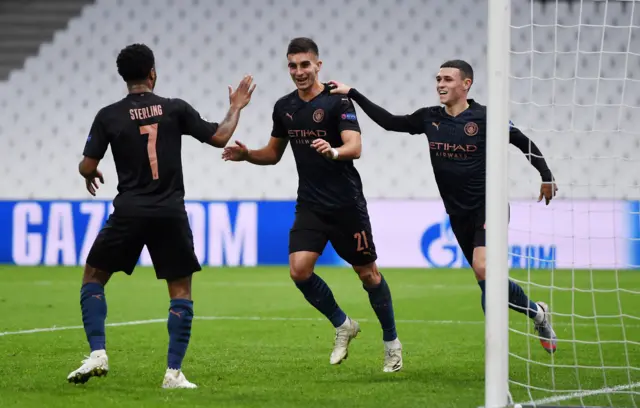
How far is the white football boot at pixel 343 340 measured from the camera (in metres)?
6.98

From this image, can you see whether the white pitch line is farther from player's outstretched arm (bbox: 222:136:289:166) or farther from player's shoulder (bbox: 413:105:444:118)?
player's outstretched arm (bbox: 222:136:289:166)

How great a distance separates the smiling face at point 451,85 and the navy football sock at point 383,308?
48.1 inches

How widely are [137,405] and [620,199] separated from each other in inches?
494

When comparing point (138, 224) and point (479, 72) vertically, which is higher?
point (479, 72)

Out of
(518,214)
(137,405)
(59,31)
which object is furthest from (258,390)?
(59,31)

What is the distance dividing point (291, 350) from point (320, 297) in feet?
2.72

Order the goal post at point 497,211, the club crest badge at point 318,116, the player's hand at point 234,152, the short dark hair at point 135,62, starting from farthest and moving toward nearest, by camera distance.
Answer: the club crest badge at point 318,116 → the player's hand at point 234,152 → the short dark hair at point 135,62 → the goal post at point 497,211

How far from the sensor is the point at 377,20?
63.0ft

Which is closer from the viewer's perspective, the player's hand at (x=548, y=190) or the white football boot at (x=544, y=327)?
the player's hand at (x=548, y=190)

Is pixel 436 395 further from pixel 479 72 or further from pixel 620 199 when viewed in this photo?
pixel 479 72

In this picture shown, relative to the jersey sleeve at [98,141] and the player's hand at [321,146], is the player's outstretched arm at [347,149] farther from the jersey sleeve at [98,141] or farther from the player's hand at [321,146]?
the jersey sleeve at [98,141]

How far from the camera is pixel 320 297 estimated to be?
710cm

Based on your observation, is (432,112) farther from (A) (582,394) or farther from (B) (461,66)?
(A) (582,394)

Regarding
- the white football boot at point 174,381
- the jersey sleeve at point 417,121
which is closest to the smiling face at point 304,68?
the jersey sleeve at point 417,121
